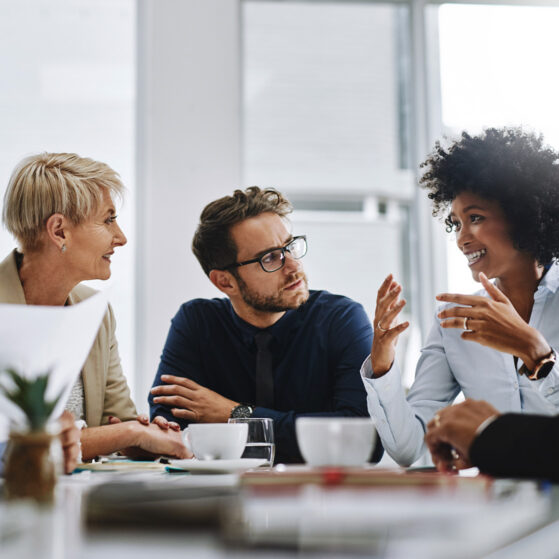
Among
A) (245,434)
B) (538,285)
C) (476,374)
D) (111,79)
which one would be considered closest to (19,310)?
(245,434)

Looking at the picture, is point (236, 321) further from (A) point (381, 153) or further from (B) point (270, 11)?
(B) point (270, 11)

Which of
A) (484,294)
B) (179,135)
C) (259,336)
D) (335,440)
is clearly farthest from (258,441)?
(179,135)

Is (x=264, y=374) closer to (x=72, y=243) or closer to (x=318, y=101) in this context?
(x=72, y=243)

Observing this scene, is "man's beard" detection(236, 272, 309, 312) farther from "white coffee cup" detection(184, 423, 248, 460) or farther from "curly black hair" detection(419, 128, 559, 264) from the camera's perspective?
"white coffee cup" detection(184, 423, 248, 460)

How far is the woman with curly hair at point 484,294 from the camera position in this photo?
1744 mm

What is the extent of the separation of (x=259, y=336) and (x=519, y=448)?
1440mm

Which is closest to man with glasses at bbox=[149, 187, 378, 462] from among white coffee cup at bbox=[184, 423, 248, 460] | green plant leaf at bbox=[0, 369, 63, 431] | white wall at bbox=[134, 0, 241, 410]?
white coffee cup at bbox=[184, 423, 248, 460]

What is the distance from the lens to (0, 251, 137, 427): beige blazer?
2.04 metres

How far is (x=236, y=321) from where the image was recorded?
2359 millimetres

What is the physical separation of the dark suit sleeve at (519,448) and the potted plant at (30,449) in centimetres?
54

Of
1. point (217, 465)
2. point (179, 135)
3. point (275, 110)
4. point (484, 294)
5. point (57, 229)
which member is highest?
point (275, 110)

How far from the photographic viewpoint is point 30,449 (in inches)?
31.6

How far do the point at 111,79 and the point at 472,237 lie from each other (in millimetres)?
2305

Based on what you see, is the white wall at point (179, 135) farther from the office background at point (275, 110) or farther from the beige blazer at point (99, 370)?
the beige blazer at point (99, 370)
